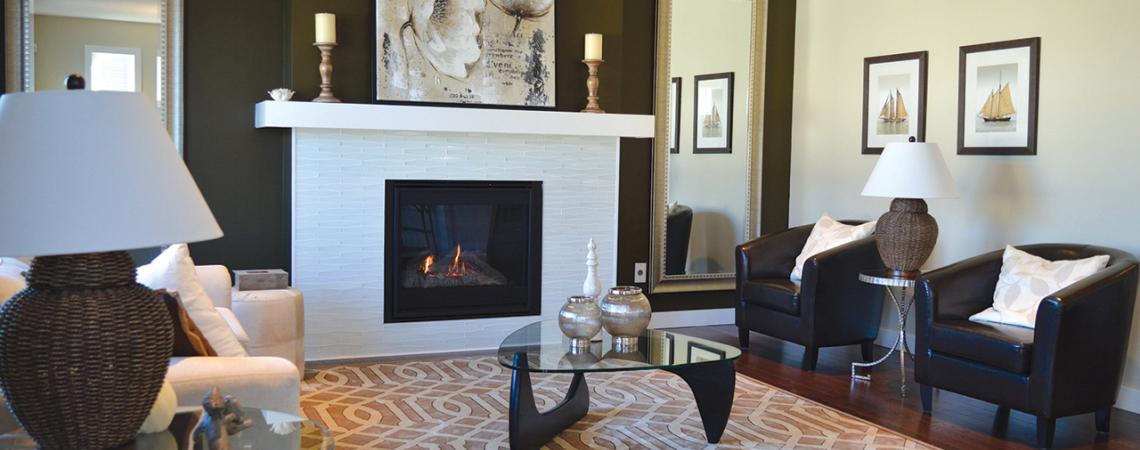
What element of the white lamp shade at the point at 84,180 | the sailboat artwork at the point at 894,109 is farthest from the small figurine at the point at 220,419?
the sailboat artwork at the point at 894,109

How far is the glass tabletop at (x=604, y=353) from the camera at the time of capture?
3426mm

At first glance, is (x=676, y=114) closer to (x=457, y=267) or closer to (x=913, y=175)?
(x=457, y=267)

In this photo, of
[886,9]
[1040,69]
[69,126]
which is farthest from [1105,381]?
[69,126]

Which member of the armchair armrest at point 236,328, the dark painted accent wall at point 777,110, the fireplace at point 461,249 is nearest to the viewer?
the armchair armrest at point 236,328

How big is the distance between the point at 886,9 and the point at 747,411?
9.23 feet

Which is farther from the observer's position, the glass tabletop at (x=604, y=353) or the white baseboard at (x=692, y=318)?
the white baseboard at (x=692, y=318)

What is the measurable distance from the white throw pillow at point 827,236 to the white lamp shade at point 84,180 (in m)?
4.07

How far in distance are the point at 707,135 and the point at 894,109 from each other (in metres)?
1.13

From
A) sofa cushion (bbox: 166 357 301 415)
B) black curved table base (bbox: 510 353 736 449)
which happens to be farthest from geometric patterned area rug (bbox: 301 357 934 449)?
sofa cushion (bbox: 166 357 301 415)

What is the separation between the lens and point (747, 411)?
4254 mm

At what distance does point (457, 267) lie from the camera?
5.50 m

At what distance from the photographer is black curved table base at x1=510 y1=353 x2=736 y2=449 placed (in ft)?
11.5

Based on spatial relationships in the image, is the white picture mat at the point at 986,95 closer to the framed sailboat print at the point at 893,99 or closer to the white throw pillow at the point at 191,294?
the framed sailboat print at the point at 893,99

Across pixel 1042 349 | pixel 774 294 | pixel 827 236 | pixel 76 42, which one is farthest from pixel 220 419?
pixel 827 236
